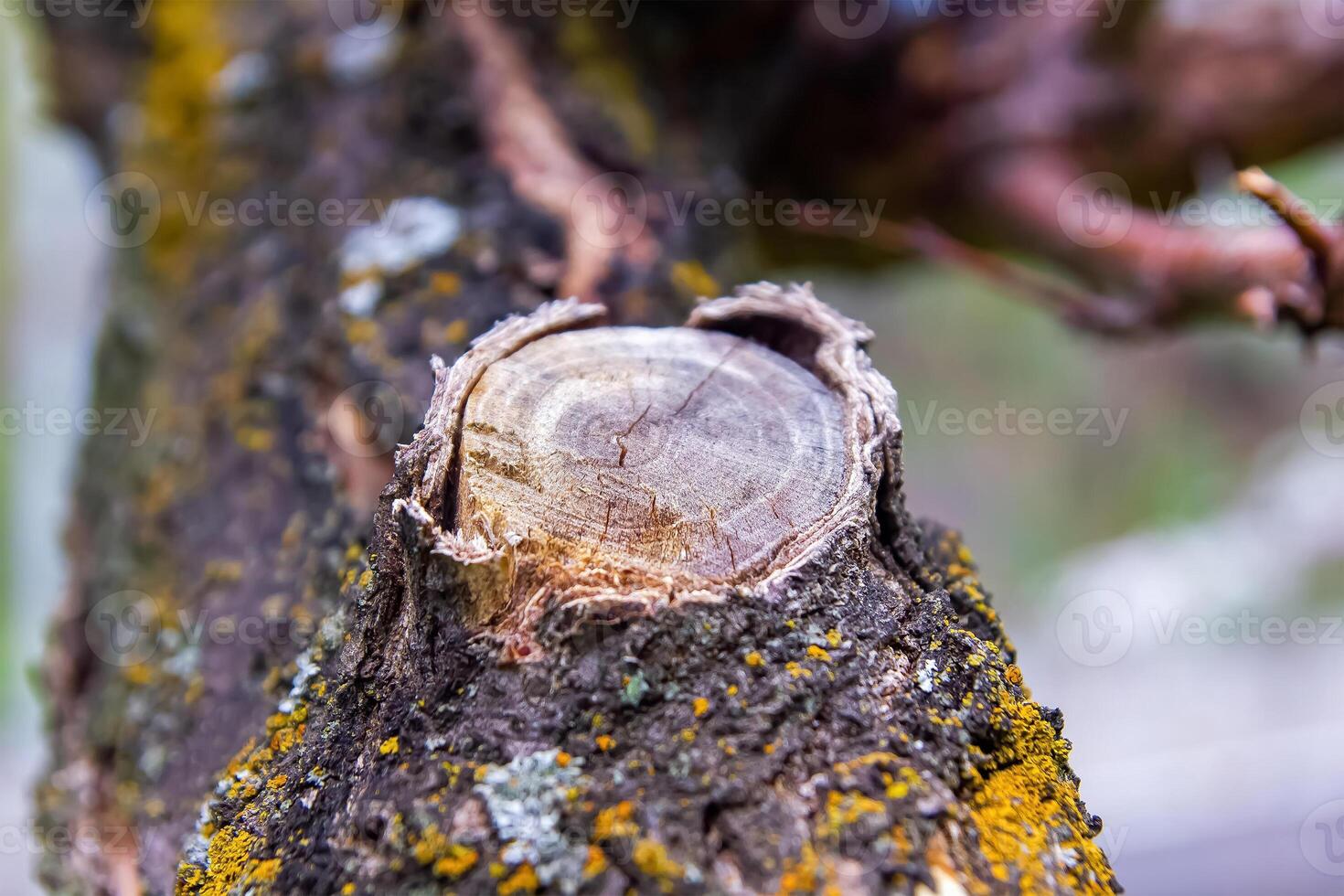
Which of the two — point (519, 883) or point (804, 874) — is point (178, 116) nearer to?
point (519, 883)

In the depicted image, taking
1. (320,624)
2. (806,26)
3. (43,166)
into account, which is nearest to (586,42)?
(806,26)

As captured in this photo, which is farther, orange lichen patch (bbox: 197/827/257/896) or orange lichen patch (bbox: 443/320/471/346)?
orange lichen patch (bbox: 443/320/471/346)

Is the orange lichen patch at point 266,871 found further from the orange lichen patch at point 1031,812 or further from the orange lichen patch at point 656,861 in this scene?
the orange lichen patch at point 1031,812

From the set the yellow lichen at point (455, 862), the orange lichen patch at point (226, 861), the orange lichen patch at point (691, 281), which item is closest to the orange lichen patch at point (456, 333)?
the orange lichen patch at point (691, 281)

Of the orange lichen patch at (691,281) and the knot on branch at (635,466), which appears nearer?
the knot on branch at (635,466)

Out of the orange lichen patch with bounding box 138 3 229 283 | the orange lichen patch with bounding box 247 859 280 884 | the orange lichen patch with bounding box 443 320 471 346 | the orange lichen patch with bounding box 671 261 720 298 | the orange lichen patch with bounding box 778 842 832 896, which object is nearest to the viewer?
the orange lichen patch with bounding box 778 842 832 896

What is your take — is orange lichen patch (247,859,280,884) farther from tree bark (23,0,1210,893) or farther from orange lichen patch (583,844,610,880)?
orange lichen patch (583,844,610,880)

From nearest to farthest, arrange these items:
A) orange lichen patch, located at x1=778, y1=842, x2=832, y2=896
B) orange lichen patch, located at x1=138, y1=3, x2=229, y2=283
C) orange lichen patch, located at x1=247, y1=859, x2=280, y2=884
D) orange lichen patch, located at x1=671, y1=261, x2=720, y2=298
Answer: orange lichen patch, located at x1=778, y1=842, x2=832, y2=896 → orange lichen patch, located at x1=247, y1=859, x2=280, y2=884 → orange lichen patch, located at x1=671, y1=261, x2=720, y2=298 → orange lichen patch, located at x1=138, y1=3, x2=229, y2=283

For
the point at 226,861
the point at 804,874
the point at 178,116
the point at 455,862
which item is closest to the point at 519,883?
the point at 455,862

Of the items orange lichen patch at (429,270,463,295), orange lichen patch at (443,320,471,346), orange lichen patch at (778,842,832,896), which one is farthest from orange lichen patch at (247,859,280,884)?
orange lichen patch at (429,270,463,295)
